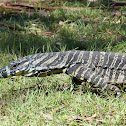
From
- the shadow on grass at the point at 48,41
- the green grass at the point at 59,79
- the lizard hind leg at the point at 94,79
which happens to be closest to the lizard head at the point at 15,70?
the green grass at the point at 59,79

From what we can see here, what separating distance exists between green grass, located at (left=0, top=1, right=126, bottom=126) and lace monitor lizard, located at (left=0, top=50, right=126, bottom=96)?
0.32 m

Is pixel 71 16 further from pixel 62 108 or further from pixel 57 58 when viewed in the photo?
pixel 62 108

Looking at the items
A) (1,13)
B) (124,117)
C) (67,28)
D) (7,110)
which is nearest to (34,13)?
(1,13)

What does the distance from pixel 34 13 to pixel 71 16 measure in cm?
133

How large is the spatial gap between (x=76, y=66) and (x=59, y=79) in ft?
2.59

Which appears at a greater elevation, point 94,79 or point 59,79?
point 94,79

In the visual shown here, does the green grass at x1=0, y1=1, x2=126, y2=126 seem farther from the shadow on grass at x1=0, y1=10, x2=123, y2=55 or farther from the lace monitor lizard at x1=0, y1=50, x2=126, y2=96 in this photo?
the lace monitor lizard at x1=0, y1=50, x2=126, y2=96

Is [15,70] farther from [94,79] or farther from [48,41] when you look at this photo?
[48,41]

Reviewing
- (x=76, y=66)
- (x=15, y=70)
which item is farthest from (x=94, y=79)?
(x=15, y=70)

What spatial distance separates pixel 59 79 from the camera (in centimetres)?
509

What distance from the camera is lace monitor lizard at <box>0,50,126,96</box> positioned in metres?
4.39

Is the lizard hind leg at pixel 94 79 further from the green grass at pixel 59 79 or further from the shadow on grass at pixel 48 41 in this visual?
the shadow on grass at pixel 48 41

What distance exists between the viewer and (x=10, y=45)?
6.43 meters

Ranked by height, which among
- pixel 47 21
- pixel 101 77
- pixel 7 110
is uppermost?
pixel 47 21
